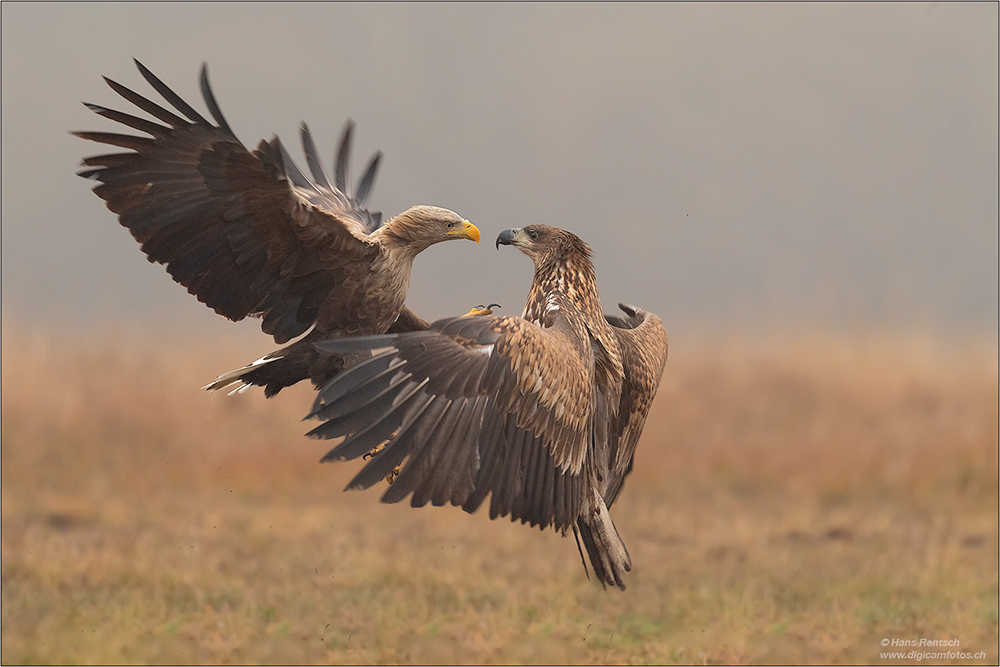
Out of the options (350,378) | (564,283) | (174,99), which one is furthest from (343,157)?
(350,378)

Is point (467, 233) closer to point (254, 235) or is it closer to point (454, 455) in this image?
point (254, 235)

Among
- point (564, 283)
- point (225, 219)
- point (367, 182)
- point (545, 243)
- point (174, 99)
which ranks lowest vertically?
point (564, 283)

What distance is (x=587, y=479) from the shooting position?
4172 mm

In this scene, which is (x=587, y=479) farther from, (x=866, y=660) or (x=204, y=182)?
(x=866, y=660)

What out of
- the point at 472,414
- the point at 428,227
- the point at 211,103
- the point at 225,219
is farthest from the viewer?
the point at 428,227

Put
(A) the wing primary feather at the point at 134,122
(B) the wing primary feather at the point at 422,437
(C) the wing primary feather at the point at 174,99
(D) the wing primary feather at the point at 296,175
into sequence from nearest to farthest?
(B) the wing primary feather at the point at 422,437 < (C) the wing primary feather at the point at 174,99 < (A) the wing primary feather at the point at 134,122 < (D) the wing primary feather at the point at 296,175

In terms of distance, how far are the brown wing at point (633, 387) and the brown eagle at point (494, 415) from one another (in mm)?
211

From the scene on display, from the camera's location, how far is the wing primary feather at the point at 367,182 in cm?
613

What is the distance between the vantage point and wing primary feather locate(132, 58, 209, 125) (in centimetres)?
416

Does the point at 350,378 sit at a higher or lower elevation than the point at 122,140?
lower

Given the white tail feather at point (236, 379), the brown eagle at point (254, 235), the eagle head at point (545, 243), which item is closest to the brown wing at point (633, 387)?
the eagle head at point (545, 243)

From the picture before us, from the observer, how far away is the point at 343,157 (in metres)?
6.29

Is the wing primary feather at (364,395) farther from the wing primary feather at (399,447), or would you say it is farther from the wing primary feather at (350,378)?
the wing primary feather at (399,447)

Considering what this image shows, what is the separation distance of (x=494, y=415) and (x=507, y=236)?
48.7 inches
